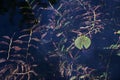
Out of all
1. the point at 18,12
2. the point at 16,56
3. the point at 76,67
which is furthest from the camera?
the point at 76,67

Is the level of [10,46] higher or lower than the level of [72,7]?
lower

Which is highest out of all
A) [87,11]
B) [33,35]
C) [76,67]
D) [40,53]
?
[87,11]

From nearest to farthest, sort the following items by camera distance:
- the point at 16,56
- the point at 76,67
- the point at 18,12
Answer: the point at 18,12
the point at 16,56
the point at 76,67

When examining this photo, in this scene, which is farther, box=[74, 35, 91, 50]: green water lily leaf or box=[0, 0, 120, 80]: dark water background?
box=[0, 0, 120, 80]: dark water background

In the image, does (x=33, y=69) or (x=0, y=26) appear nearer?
(x=0, y=26)

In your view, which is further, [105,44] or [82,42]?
[105,44]

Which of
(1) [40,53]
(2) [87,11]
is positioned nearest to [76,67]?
(1) [40,53]

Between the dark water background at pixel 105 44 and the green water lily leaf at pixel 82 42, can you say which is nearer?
the green water lily leaf at pixel 82 42

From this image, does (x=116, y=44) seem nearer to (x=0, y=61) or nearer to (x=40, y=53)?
(x=40, y=53)
